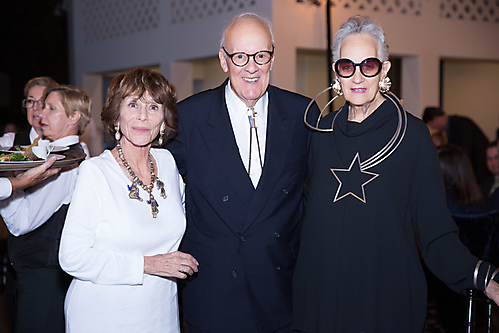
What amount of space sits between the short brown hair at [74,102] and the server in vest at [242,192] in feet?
3.26

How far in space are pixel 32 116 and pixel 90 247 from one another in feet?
6.35

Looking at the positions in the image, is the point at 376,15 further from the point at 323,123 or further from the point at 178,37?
the point at 323,123

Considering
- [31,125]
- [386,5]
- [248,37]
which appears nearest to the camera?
[248,37]

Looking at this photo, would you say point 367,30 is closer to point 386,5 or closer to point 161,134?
point 161,134

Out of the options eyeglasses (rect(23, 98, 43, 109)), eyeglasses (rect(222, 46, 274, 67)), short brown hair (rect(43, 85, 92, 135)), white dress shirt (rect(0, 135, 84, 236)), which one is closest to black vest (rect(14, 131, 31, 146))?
eyeglasses (rect(23, 98, 43, 109))

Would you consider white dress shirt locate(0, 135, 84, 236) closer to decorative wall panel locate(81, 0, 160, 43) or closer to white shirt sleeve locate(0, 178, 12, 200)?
white shirt sleeve locate(0, 178, 12, 200)

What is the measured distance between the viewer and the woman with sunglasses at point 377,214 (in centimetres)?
180

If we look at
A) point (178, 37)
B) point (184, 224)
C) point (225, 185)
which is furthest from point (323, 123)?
point (178, 37)

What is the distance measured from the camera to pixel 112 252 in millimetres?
1809

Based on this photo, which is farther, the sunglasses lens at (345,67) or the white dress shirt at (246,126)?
the white dress shirt at (246,126)

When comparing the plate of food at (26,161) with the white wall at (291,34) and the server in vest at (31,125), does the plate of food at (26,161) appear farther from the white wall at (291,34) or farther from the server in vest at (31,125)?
the white wall at (291,34)

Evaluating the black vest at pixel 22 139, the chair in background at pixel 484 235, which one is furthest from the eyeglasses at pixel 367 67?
the black vest at pixel 22 139

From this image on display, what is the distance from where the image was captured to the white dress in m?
1.76

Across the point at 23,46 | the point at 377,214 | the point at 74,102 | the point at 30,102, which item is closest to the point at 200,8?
the point at 30,102
